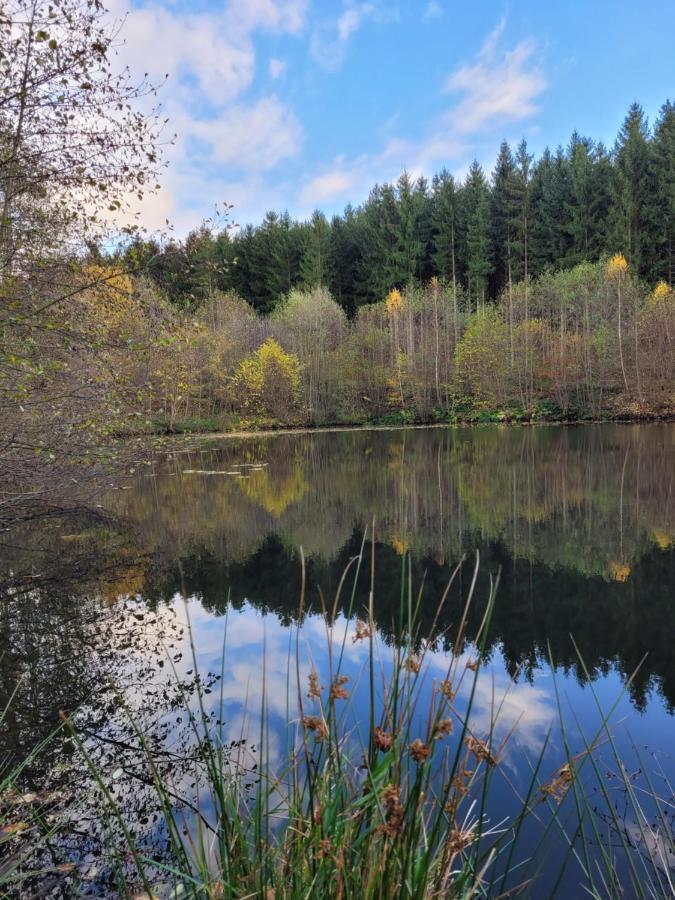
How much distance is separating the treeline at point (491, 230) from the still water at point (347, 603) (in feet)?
100

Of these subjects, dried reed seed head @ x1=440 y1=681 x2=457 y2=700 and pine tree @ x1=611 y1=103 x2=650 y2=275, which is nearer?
dried reed seed head @ x1=440 y1=681 x2=457 y2=700

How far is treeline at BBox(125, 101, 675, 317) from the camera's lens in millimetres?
40938

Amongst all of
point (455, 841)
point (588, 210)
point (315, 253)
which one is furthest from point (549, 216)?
point (455, 841)

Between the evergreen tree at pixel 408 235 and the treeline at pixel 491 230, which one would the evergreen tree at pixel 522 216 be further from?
the evergreen tree at pixel 408 235

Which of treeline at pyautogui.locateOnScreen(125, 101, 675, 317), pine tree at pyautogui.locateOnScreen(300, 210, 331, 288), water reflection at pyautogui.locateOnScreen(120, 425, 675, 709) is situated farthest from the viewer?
pine tree at pyautogui.locateOnScreen(300, 210, 331, 288)

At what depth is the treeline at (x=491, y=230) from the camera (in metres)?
40.9

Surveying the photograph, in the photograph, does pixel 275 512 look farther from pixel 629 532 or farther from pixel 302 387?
pixel 302 387

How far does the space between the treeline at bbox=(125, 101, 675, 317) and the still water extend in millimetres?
30571

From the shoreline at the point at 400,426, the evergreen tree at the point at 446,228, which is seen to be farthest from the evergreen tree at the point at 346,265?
the shoreline at the point at 400,426

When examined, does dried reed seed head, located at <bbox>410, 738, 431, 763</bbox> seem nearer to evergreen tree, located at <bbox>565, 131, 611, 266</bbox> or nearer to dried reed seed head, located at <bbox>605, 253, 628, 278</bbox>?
dried reed seed head, located at <bbox>605, 253, 628, 278</bbox>

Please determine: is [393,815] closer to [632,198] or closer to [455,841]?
[455,841]

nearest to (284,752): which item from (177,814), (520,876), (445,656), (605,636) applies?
(177,814)

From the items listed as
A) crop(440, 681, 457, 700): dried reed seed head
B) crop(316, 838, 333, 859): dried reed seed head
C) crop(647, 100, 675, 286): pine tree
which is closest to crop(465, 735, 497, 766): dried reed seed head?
crop(440, 681, 457, 700): dried reed seed head

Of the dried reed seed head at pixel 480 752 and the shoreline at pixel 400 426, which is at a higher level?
the dried reed seed head at pixel 480 752
